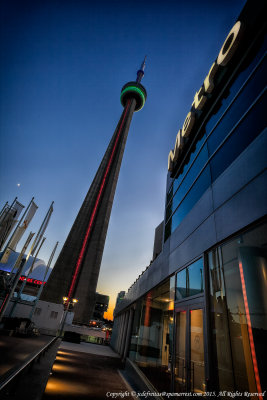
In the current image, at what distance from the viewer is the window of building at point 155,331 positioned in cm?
716

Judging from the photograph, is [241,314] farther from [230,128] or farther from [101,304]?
[101,304]

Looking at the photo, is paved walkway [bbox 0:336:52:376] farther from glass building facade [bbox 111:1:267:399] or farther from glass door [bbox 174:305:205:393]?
glass building facade [bbox 111:1:267:399]

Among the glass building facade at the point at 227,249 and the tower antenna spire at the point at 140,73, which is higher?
the tower antenna spire at the point at 140,73

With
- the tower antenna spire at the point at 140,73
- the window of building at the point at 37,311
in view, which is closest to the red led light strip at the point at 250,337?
the window of building at the point at 37,311

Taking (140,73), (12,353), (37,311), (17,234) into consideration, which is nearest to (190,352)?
(12,353)

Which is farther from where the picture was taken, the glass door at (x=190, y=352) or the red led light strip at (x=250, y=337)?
the glass door at (x=190, y=352)

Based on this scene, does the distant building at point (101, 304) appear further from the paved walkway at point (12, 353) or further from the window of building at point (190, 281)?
the window of building at point (190, 281)

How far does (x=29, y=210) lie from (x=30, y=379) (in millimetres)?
18402

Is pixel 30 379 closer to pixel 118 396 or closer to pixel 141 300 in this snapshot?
pixel 118 396

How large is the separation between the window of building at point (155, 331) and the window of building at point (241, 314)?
3.21 meters

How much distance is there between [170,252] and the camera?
7656 mm

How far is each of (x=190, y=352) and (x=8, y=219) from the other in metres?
23.1

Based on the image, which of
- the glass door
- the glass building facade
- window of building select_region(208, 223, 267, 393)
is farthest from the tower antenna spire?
the glass door

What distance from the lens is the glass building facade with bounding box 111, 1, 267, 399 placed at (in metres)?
3.41
